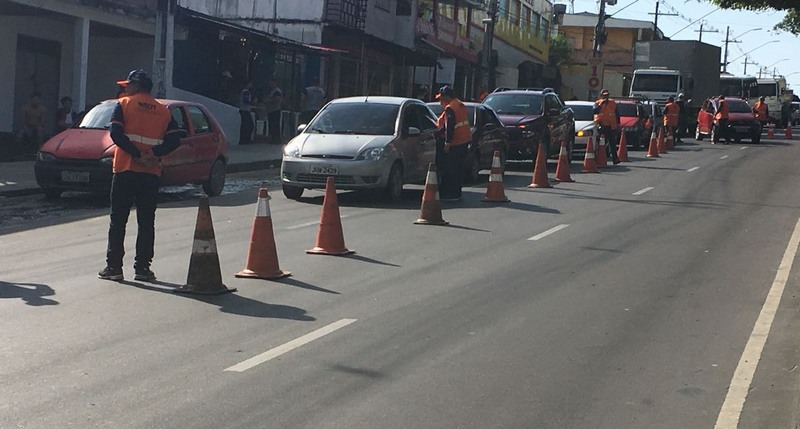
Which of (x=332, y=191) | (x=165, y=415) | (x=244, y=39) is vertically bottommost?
(x=165, y=415)

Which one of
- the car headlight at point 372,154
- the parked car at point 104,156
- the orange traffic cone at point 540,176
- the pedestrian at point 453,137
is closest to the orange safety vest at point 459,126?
the pedestrian at point 453,137

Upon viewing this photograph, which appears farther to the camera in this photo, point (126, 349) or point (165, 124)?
point (165, 124)

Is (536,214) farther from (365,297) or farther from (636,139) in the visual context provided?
(636,139)

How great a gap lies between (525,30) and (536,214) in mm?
52457

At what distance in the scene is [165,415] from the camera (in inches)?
241

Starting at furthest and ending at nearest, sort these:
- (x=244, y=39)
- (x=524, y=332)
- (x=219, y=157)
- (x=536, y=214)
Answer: (x=244, y=39)
(x=219, y=157)
(x=536, y=214)
(x=524, y=332)

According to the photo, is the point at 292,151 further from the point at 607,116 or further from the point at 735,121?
the point at 735,121

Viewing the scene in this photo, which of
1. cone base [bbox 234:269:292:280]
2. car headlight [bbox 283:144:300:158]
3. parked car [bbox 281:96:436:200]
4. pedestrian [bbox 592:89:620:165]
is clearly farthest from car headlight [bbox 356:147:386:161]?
pedestrian [bbox 592:89:620:165]

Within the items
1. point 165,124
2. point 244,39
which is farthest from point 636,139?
point 165,124

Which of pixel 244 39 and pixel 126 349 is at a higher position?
pixel 244 39

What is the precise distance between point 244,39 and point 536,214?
1748 centimetres

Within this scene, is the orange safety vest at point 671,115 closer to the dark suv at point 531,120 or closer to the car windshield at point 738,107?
the car windshield at point 738,107

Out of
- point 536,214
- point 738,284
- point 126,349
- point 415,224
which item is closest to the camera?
point 126,349

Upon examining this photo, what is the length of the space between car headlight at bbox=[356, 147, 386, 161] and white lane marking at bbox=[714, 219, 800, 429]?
6.38 m
